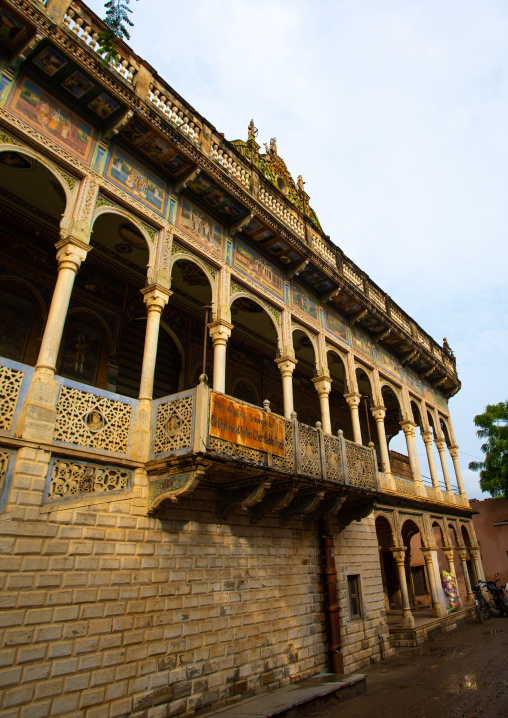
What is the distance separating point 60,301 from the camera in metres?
6.94

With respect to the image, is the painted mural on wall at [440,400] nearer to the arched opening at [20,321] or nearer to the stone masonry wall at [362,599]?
the stone masonry wall at [362,599]

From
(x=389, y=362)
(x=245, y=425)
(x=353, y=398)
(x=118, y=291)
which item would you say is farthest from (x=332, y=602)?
(x=389, y=362)

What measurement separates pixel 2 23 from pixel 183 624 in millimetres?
9145

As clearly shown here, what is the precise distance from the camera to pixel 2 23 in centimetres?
687

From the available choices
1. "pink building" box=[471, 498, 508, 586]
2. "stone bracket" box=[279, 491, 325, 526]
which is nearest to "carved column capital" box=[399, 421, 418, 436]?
Result: "stone bracket" box=[279, 491, 325, 526]

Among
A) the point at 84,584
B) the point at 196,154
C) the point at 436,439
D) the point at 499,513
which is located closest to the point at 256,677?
the point at 84,584

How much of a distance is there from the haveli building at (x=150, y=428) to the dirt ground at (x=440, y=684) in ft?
2.90

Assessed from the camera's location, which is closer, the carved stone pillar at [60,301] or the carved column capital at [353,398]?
the carved stone pillar at [60,301]

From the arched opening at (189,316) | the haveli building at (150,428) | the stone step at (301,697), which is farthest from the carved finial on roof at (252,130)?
the stone step at (301,697)

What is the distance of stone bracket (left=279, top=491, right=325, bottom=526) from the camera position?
31.0ft

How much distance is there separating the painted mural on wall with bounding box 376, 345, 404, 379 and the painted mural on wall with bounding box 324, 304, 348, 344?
8.13 ft

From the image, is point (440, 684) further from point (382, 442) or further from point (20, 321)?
point (20, 321)

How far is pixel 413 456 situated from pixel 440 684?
8.51 m

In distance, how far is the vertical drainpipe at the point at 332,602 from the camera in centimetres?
993
